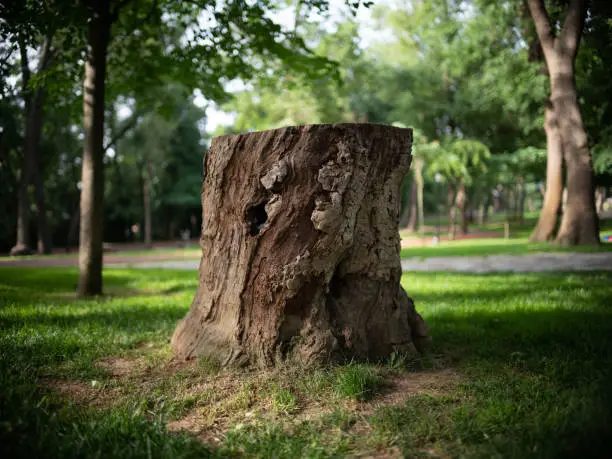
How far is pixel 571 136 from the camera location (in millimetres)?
14430

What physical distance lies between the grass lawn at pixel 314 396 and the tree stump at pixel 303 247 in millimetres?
289

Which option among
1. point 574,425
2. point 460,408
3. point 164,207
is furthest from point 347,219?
point 164,207

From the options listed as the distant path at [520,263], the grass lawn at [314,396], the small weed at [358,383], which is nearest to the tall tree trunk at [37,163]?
the distant path at [520,263]

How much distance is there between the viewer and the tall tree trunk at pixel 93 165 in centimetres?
825

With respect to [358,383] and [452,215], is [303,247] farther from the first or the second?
[452,215]

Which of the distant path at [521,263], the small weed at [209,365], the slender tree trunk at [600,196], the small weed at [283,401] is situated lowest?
the small weed at [283,401]

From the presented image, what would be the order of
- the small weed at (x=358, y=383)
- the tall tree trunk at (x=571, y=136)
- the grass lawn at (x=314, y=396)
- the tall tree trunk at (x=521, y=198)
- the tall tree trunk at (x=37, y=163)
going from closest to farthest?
the grass lawn at (x=314, y=396) → the small weed at (x=358, y=383) → the tall tree trunk at (x=571, y=136) → the tall tree trunk at (x=37, y=163) → the tall tree trunk at (x=521, y=198)

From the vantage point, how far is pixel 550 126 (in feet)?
65.8

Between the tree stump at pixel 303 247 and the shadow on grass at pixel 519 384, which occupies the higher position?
the tree stump at pixel 303 247

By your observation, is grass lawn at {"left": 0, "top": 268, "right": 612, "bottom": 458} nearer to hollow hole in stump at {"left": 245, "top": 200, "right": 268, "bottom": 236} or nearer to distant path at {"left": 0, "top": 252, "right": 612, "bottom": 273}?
hollow hole in stump at {"left": 245, "top": 200, "right": 268, "bottom": 236}

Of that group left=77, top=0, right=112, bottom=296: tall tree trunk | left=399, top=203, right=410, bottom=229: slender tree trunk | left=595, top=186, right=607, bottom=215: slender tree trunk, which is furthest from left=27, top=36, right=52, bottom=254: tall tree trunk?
left=399, top=203, right=410, bottom=229: slender tree trunk

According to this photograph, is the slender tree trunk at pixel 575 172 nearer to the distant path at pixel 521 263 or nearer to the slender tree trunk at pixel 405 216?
the distant path at pixel 521 263

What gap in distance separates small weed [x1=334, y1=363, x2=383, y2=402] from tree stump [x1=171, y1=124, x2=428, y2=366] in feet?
1.20

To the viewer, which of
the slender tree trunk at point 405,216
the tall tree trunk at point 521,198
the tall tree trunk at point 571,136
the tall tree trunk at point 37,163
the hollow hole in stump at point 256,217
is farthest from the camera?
the slender tree trunk at point 405,216
